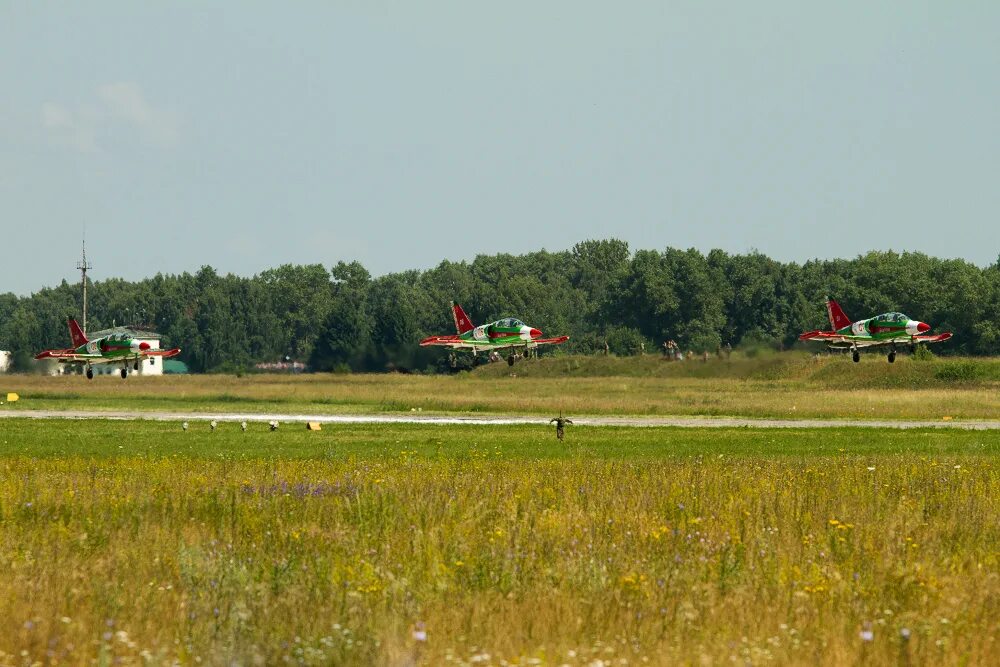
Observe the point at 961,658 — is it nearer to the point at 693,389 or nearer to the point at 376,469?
the point at 376,469

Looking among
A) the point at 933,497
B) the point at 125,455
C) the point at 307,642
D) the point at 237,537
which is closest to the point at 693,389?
the point at 125,455

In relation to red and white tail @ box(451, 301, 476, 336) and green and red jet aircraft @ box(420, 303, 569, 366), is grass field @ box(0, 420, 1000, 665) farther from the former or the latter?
red and white tail @ box(451, 301, 476, 336)

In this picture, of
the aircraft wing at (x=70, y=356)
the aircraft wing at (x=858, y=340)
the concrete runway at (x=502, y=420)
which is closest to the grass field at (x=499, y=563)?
the concrete runway at (x=502, y=420)

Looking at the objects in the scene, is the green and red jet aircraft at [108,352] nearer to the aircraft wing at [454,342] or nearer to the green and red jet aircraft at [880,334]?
the aircraft wing at [454,342]

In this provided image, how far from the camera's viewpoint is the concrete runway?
5309 cm

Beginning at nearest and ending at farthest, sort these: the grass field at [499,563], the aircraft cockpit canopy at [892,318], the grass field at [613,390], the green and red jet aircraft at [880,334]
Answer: the grass field at [499,563] → the grass field at [613,390] → the green and red jet aircraft at [880,334] → the aircraft cockpit canopy at [892,318]

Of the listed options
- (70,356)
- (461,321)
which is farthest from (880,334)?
(70,356)

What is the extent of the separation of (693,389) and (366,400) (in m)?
24.2

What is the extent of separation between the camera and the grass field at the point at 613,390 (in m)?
69.3

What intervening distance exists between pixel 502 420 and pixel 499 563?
138 ft

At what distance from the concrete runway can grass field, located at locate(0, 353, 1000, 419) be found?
15.8 ft

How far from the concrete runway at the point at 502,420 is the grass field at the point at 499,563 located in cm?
2451

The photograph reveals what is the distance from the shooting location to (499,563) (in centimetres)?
1506

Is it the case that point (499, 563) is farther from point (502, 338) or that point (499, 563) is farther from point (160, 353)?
point (160, 353)
